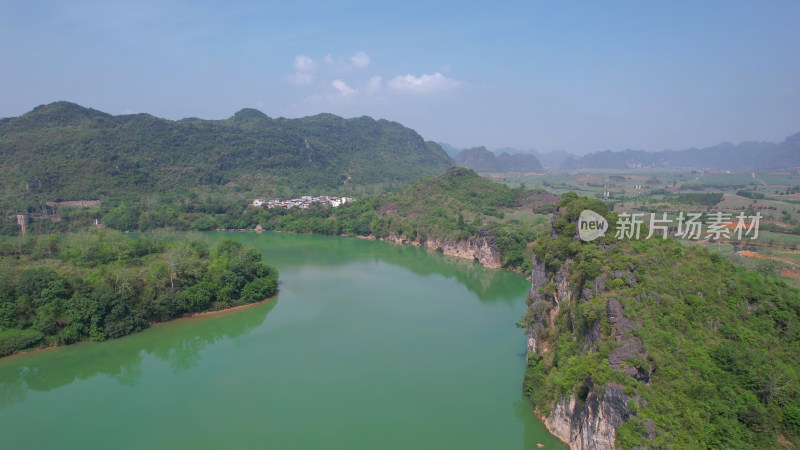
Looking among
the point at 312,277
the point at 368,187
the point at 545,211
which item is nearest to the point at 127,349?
the point at 312,277

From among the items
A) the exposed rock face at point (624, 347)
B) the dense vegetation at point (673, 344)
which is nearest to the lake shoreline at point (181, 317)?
the dense vegetation at point (673, 344)

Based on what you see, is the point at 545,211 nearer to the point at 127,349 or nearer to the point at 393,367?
the point at 393,367

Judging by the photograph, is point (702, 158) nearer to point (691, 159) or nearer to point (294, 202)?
point (691, 159)

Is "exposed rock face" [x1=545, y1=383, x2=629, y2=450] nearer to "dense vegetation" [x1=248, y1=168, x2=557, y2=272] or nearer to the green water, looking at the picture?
the green water

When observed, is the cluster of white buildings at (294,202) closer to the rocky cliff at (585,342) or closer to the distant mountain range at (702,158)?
the rocky cliff at (585,342)

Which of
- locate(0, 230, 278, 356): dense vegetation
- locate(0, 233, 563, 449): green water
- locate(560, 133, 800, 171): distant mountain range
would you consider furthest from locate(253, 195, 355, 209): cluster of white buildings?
locate(560, 133, 800, 171): distant mountain range

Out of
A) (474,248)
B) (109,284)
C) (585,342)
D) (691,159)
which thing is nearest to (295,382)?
(585,342)
